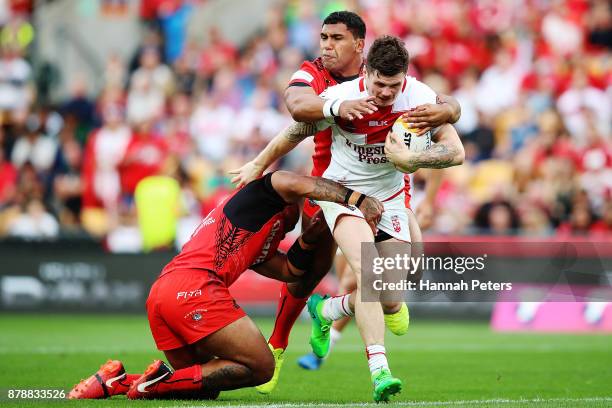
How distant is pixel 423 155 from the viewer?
26.3ft

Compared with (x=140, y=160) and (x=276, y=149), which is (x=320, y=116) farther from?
(x=140, y=160)

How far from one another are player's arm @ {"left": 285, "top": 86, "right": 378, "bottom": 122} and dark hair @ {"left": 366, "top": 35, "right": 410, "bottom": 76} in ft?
0.81

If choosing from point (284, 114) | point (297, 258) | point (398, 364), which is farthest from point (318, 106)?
point (284, 114)

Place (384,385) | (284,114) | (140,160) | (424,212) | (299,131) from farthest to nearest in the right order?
(284,114) → (140,160) → (424,212) → (299,131) → (384,385)

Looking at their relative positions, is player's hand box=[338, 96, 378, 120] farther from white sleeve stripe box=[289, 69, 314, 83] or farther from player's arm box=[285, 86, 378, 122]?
white sleeve stripe box=[289, 69, 314, 83]

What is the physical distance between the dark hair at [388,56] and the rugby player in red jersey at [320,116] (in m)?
0.25

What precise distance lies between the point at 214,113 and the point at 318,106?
456 inches

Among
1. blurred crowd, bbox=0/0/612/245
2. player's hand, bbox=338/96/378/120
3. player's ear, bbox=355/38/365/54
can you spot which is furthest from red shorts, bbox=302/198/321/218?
blurred crowd, bbox=0/0/612/245

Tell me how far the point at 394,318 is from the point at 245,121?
1076cm

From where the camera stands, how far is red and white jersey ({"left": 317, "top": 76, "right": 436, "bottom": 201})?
8.35m

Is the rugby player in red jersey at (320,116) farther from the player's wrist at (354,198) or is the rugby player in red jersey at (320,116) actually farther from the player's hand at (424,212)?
the player's hand at (424,212)

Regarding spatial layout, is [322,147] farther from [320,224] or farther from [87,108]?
[87,108]

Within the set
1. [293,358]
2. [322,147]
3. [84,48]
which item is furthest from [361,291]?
[84,48]

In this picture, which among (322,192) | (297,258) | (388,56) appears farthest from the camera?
(297,258)
